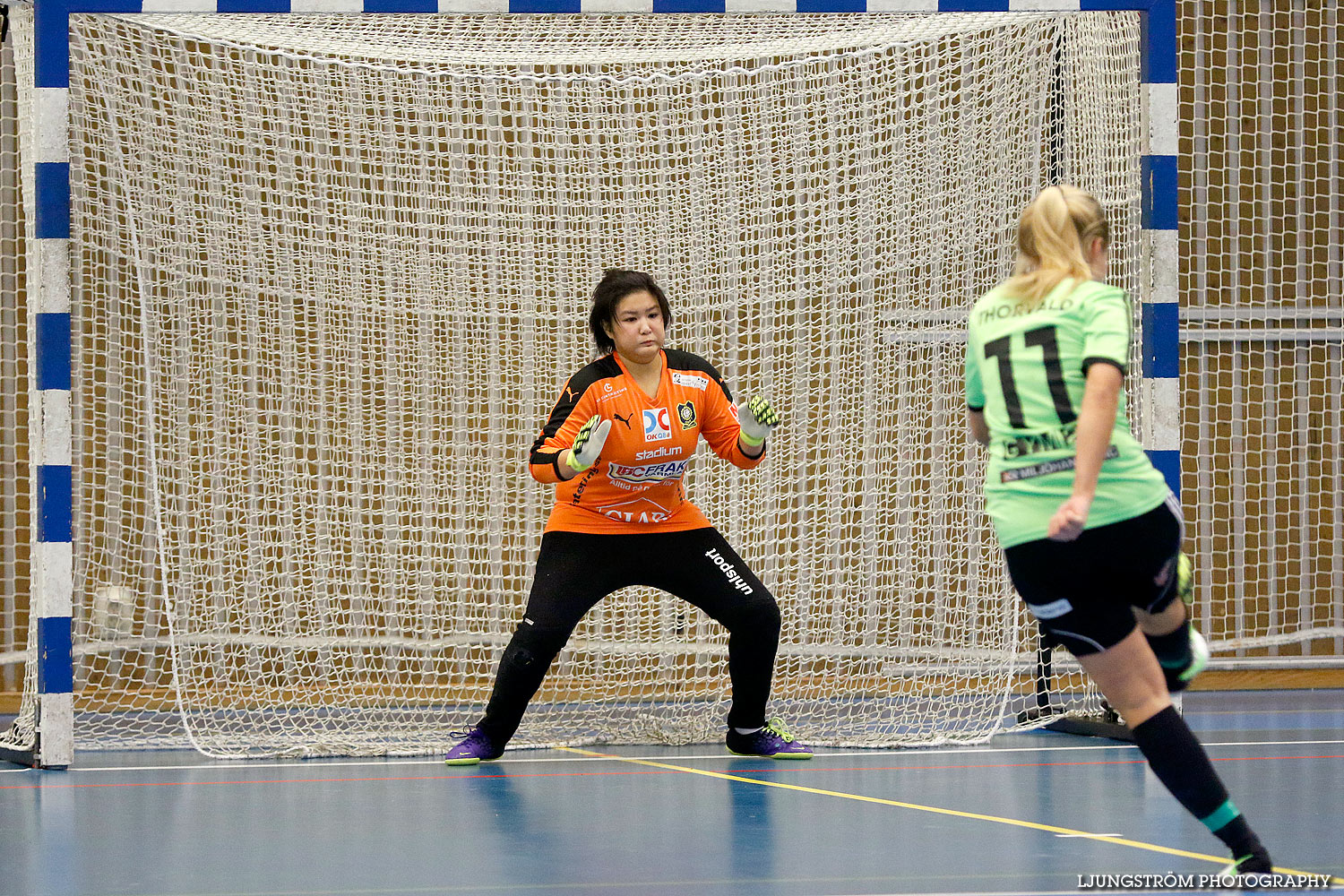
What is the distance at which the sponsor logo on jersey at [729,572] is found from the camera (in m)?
4.88

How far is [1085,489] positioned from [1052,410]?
234mm

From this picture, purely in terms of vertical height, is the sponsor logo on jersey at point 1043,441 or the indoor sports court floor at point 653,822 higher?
the sponsor logo on jersey at point 1043,441

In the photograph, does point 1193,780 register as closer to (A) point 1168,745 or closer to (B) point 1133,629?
(A) point 1168,745

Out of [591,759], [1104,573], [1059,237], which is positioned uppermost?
[1059,237]

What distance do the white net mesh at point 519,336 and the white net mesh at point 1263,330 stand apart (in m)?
1.89

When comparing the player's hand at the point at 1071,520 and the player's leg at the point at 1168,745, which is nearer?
the player's hand at the point at 1071,520

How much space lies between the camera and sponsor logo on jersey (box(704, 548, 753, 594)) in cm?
488

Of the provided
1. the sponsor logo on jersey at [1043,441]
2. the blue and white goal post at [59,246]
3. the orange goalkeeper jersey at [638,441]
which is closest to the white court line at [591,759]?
the blue and white goal post at [59,246]

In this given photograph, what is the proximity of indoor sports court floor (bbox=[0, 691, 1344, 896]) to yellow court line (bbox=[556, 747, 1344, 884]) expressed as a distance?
0.05 ft

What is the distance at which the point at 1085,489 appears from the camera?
275 centimetres

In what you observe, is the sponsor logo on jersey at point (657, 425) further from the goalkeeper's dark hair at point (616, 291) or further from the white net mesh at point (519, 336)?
the white net mesh at point (519, 336)

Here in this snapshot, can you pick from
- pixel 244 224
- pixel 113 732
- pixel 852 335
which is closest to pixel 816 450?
pixel 852 335

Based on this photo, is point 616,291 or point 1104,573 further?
point 616,291

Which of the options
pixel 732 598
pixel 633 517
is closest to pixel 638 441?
pixel 633 517
